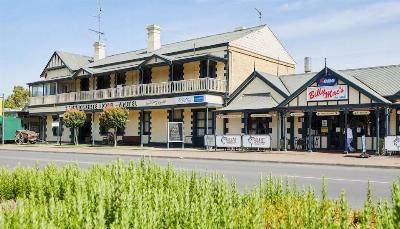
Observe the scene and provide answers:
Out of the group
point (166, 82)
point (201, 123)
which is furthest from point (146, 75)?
point (201, 123)

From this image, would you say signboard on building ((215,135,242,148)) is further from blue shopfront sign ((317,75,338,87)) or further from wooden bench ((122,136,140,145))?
wooden bench ((122,136,140,145))

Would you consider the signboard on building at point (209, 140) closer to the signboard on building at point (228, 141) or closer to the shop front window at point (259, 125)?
the signboard on building at point (228, 141)

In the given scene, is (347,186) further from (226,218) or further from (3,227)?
(3,227)

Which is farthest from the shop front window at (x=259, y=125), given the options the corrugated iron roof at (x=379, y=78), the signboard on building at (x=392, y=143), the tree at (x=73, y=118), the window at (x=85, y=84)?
the window at (x=85, y=84)

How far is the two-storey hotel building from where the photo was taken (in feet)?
107

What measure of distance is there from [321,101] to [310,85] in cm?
123

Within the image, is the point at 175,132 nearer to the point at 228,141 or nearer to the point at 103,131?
the point at 228,141

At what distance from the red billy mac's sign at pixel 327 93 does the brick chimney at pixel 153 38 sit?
19697mm

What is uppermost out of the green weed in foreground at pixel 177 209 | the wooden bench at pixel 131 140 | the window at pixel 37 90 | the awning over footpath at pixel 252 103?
the window at pixel 37 90

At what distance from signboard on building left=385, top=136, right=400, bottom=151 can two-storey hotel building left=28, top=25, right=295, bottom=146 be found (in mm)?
12710

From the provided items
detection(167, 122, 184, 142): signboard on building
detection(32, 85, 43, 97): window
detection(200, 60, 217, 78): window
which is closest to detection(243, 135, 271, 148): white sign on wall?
detection(167, 122, 184, 142): signboard on building

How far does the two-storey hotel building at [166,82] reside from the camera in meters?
32.7

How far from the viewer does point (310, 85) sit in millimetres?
26516

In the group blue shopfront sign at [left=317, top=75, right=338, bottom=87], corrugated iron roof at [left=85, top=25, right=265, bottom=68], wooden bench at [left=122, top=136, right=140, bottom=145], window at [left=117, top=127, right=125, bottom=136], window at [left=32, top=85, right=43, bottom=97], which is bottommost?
wooden bench at [left=122, top=136, right=140, bottom=145]
